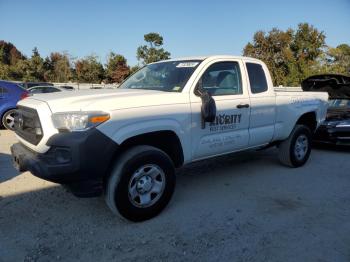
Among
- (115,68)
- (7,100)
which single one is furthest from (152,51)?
(7,100)

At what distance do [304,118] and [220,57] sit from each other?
259 cm

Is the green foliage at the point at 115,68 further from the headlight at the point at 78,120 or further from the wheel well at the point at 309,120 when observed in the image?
the headlight at the point at 78,120

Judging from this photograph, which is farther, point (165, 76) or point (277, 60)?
point (277, 60)

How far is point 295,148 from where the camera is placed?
6.15m

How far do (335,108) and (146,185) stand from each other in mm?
6517

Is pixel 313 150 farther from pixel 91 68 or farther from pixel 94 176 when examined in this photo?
→ pixel 91 68

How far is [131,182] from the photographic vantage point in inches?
141

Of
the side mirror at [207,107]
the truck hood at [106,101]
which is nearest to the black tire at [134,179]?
the truck hood at [106,101]

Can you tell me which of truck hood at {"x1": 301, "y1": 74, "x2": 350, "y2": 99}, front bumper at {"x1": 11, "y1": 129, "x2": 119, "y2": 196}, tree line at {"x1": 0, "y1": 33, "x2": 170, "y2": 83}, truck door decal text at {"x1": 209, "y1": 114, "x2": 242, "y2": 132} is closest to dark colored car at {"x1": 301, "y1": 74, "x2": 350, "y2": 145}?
truck hood at {"x1": 301, "y1": 74, "x2": 350, "y2": 99}

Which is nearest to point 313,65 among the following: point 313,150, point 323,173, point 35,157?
point 313,150

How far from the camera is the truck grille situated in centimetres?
344

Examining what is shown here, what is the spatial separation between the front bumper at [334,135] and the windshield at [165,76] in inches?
182

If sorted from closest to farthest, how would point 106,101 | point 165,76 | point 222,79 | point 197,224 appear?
point 106,101 < point 197,224 < point 165,76 < point 222,79

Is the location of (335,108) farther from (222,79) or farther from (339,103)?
(222,79)
